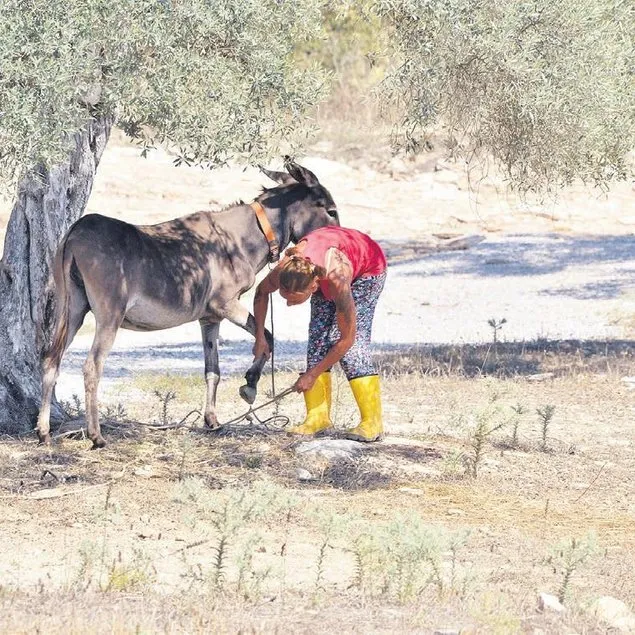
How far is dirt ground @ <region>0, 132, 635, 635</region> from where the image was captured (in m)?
6.00

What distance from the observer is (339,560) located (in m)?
7.20

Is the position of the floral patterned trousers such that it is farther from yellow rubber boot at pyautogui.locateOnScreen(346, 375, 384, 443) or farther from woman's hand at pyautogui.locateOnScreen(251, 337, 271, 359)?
woman's hand at pyautogui.locateOnScreen(251, 337, 271, 359)

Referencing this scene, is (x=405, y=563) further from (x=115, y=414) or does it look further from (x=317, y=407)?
(x=115, y=414)

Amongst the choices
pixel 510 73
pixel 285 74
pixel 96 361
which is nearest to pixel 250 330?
pixel 96 361

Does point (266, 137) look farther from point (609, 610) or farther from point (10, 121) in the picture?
point (609, 610)

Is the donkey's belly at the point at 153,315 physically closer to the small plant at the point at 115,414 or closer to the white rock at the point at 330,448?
the small plant at the point at 115,414

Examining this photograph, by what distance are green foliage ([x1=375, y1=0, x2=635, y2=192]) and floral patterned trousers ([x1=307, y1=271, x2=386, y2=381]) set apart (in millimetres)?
1222

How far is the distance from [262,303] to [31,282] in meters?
1.83

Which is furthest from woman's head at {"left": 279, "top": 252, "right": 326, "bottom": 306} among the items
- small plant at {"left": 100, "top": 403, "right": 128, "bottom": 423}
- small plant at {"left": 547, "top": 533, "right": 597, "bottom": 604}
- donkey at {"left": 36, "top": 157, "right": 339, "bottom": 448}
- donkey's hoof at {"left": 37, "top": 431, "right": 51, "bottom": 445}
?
small plant at {"left": 547, "top": 533, "right": 597, "bottom": 604}

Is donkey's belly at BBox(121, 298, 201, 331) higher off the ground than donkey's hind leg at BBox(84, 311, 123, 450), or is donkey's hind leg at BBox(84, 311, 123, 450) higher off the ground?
donkey's belly at BBox(121, 298, 201, 331)

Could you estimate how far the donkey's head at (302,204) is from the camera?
33.9ft

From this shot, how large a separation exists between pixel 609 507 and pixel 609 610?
8.86 ft

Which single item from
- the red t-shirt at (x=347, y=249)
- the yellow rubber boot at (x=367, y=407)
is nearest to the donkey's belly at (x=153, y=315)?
the red t-shirt at (x=347, y=249)

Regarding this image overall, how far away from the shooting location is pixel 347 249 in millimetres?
9562
